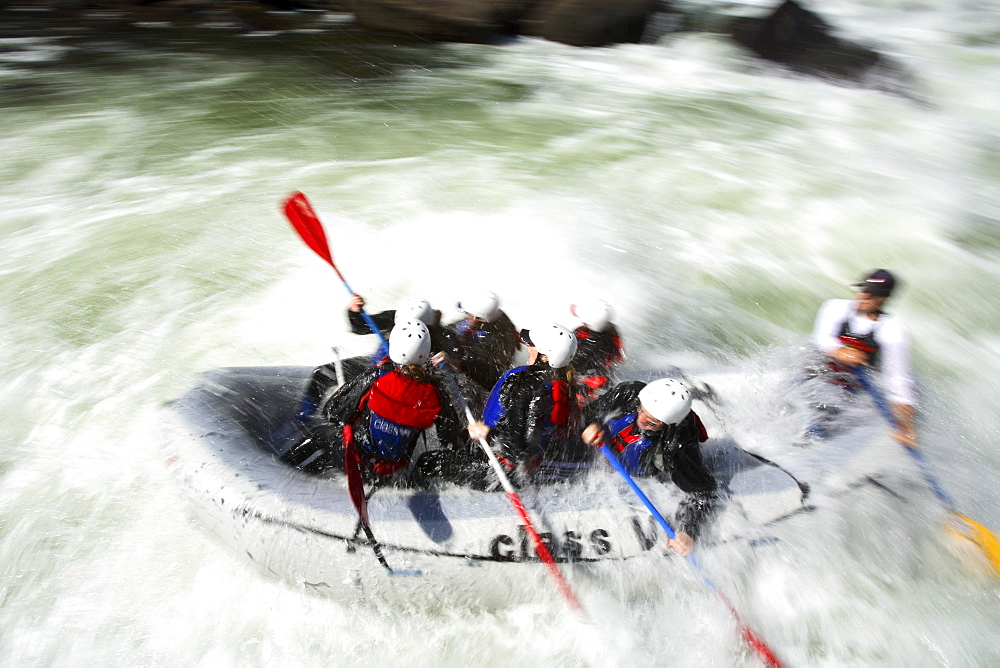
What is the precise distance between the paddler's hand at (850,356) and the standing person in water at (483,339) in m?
1.88

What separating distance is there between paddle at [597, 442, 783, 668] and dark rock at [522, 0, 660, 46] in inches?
409

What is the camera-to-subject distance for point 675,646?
308 cm

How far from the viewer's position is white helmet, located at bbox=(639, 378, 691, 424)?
2.85 meters

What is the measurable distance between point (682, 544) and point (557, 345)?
1.00 m

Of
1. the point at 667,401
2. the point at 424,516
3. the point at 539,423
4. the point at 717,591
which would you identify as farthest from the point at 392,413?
the point at 717,591

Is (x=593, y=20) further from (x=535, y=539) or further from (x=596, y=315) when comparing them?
(x=535, y=539)

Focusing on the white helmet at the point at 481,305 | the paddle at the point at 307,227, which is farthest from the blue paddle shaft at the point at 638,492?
the paddle at the point at 307,227

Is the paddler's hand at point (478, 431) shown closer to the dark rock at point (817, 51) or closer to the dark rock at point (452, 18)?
the dark rock at point (817, 51)

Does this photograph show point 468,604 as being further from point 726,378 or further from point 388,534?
point 726,378

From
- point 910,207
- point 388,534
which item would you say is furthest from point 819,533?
point 910,207

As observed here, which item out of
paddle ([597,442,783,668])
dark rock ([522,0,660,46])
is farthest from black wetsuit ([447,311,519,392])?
dark rock ([522,0,660,46])

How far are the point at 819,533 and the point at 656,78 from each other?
9338mm

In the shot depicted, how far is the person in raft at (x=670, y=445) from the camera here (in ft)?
9.42

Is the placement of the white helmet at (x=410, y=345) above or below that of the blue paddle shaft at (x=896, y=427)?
above
